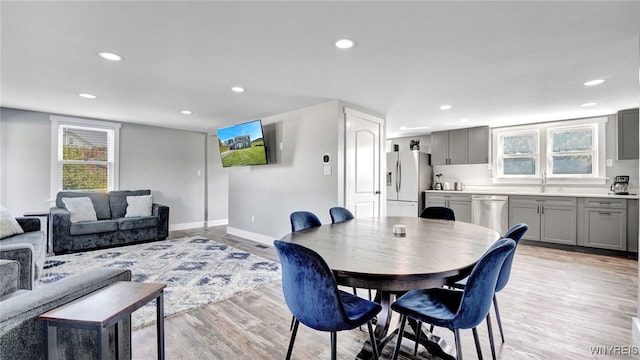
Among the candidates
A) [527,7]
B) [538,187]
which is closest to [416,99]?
[527,7]

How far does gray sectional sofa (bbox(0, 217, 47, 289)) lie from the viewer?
7.11 feet

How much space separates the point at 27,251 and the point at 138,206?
3135mm

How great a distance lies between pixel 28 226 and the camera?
10.8 feet

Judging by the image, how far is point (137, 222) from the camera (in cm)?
491

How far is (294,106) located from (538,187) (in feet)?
15.3

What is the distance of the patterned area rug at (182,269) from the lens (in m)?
2.76

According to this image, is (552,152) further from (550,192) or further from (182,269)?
(182,269)

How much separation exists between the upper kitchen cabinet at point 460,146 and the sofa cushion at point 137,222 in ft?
18.5

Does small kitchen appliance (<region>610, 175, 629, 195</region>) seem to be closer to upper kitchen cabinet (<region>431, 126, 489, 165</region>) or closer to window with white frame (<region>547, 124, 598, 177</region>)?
window with white frame (<region>547, 124, 598, 177</region>)

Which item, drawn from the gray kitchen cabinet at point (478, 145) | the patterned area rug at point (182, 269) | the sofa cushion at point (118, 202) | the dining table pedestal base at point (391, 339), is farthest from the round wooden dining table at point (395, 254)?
the sofa cushion at point (118, 202)

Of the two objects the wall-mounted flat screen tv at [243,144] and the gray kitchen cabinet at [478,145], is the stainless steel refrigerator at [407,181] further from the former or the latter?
the wall-mounted flat screen tv at [243,144]

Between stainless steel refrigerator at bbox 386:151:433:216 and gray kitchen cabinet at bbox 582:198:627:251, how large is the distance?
2600mm

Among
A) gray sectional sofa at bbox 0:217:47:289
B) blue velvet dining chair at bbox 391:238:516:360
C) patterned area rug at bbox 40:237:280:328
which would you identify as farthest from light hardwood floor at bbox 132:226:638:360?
gray sectional sofa at bbox 0:217:47:289

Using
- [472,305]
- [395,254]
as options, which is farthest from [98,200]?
[472,305]
